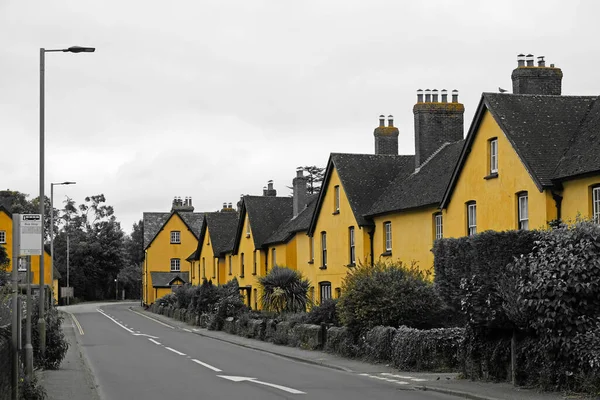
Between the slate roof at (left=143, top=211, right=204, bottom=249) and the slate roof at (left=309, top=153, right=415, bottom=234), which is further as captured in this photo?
the slate roof at (left=143, top=211, right=204, bottom=249)

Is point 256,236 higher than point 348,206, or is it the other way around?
point 348,206

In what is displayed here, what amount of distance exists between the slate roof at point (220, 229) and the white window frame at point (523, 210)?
4296cm

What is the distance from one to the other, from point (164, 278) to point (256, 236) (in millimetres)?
35701

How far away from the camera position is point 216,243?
233 feet

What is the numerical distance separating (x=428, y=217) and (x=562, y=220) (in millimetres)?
9642

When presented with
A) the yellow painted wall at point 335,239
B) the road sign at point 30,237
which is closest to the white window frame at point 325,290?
the yellow painted wall at point 335,239

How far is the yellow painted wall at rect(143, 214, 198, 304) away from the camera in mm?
92750

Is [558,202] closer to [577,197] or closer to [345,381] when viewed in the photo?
[577,197]

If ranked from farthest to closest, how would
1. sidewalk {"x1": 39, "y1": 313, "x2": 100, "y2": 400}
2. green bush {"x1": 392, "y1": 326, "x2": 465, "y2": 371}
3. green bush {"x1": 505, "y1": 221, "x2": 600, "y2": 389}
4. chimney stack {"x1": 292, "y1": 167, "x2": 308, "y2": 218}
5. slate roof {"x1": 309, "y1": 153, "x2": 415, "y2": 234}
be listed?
chimney stack {"x1": 292, "y1": 167, "x2": 308, "y2": 218} → slate roof {"x1": 309, "y1": 153, "x2": 415, "y2": 234} → green bush {"x1": 392, "y1": 326, "x2": 465, "y2": 371} → sidewalk {"x1": 39, "y1": 313, "x2": 100, "y2": 400} → green bush {"x1": 505, "y1": 221, "x2": 600, "y2": 389}

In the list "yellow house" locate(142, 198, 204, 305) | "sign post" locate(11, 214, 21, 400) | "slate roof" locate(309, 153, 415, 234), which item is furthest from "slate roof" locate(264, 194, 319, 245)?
"yellow house" locate(142, 198, 204, 305)

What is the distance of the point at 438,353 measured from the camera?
860 inches

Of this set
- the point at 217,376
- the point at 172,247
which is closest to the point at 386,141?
the point at 217,376

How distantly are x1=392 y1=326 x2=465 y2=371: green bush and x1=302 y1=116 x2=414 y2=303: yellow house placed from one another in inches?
631

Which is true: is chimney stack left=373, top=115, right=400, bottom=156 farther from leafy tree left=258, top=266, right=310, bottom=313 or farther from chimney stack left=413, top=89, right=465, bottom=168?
leafy tree left=258, top=266, right=310, bottom=313
